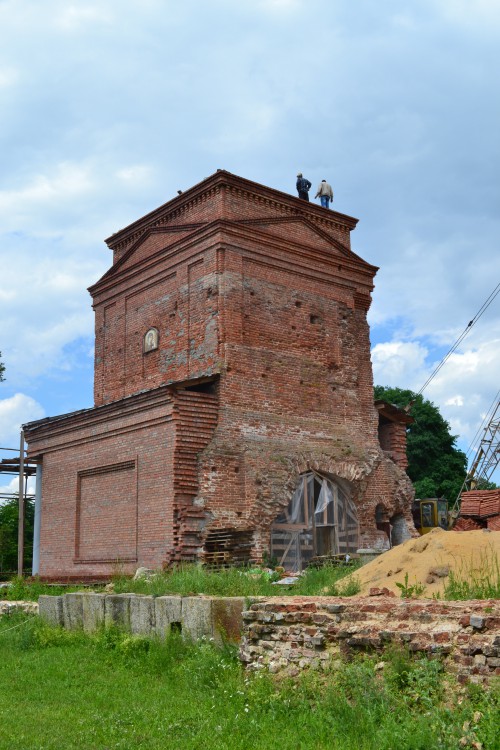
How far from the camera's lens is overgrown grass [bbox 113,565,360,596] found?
9977mm

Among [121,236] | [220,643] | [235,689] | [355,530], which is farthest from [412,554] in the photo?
[121,236]

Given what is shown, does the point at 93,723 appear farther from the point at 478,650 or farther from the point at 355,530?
the point at 355,530

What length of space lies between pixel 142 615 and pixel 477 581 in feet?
15.6

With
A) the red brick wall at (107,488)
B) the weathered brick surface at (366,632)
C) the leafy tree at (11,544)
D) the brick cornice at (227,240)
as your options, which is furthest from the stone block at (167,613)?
the leafy tree at (11,544)

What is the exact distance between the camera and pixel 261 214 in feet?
71.4

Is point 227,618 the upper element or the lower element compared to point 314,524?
lower

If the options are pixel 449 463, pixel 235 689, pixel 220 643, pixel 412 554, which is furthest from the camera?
pixel 449 463

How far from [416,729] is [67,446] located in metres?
17.4

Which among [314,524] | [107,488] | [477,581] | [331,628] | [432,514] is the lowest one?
[331,628]

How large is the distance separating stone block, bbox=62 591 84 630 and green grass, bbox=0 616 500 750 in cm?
267

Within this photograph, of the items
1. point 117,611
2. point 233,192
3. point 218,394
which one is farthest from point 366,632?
point 233,192

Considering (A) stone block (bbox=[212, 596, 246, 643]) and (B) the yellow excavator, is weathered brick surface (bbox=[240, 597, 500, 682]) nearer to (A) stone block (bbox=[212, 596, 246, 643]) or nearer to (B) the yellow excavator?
(A) stone block (bbox=[212, 596, 246, 643])

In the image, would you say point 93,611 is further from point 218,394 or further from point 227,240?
point 227,240

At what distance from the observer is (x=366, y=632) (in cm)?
690
